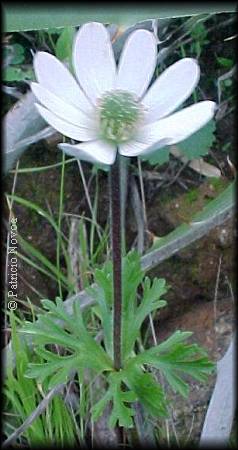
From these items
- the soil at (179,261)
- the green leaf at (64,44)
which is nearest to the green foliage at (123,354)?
the soil at (179,261)

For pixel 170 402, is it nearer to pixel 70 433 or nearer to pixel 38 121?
pixel 70 433

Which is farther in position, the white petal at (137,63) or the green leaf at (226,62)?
the green leaf at (226,62)

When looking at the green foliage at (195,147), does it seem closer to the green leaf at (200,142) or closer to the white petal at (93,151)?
the green leaf at (200,142)

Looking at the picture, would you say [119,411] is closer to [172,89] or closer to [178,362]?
[178,362]

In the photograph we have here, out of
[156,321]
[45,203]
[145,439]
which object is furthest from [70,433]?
[45,203]

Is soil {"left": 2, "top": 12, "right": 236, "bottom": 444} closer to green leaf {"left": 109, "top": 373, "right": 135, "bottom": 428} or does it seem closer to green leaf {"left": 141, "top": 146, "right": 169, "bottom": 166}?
green leaf {"left": 141, "top": 146, "right": 169, "bottom": 166}

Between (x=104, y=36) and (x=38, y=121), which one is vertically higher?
(x=104, y=36)
